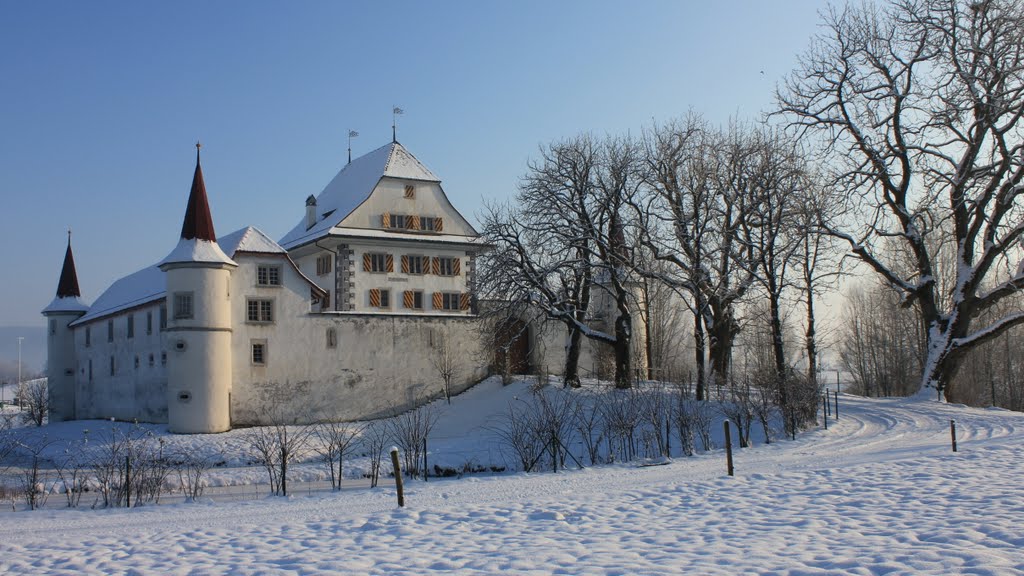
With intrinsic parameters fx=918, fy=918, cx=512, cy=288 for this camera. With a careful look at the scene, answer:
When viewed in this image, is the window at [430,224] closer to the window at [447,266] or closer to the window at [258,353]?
the window at [447,266]

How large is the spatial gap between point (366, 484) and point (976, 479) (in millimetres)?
13782

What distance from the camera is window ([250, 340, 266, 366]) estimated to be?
1512 inches

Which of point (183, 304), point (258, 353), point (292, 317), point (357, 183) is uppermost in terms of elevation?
point (357, 183)

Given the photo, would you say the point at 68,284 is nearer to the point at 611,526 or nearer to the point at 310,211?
the point at 310,211

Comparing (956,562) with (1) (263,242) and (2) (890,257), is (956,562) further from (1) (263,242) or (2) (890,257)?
(2) (890,257)

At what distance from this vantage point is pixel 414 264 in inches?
1837

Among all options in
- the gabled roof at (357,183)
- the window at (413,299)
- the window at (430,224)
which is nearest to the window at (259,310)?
the gabled roof at (357,183)

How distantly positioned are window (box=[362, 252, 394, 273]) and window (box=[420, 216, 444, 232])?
2651mm

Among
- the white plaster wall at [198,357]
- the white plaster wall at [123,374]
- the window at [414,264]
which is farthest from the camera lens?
the window at [414,264]

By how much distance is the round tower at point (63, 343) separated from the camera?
4972cm

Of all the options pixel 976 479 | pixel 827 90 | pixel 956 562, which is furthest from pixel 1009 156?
pixel 956 562

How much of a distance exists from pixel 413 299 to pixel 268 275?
8.96m

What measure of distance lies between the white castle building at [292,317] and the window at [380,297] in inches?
2.2

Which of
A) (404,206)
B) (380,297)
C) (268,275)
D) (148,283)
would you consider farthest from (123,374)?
(404,206)
